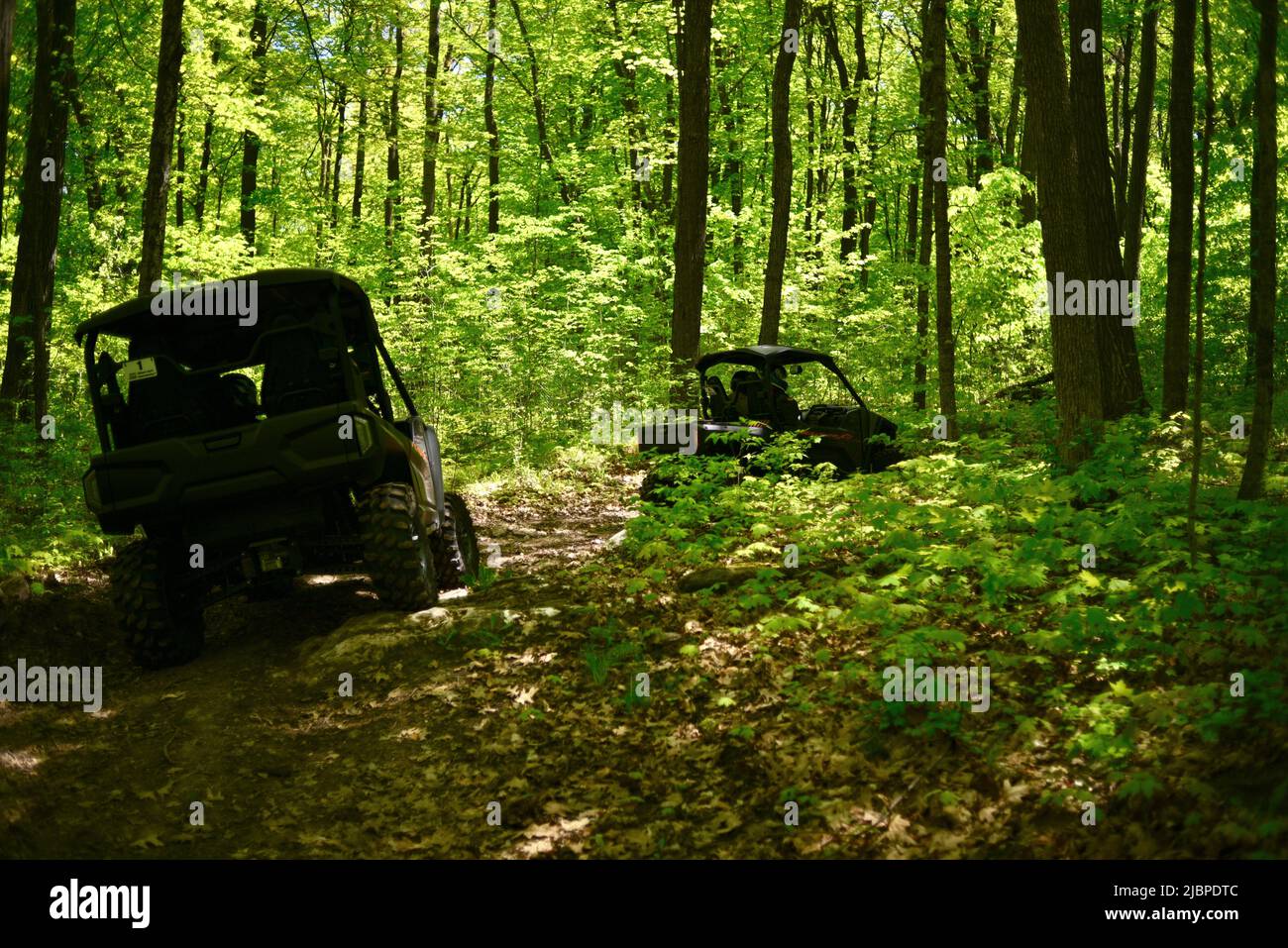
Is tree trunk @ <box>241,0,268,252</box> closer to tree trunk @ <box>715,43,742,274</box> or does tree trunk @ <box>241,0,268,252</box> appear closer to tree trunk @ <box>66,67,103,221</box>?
tree trunk @ <box>66,67,103,221</box>

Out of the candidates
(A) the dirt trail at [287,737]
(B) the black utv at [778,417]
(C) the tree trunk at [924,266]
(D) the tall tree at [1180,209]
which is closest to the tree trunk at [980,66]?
(C) the tree trunk at [924,266]

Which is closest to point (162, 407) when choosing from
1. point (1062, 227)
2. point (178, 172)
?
point (1062, 227)

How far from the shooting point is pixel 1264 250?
666 centimetres

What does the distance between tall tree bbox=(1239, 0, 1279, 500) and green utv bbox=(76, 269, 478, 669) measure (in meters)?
6.25

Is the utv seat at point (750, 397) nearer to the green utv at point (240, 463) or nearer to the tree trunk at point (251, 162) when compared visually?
the green utv at point (240, 463)

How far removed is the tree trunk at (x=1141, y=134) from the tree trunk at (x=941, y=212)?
13.0 ft

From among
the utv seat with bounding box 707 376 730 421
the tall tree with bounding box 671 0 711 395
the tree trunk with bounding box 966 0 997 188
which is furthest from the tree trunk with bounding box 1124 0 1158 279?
the utv seat with bounding box 707 376 730 421

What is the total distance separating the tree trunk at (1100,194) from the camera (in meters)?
9.58

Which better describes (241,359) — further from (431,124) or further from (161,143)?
(431,124)

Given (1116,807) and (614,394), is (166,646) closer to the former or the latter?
(1116,807)

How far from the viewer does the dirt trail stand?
4832 mm

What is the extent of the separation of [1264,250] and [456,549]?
685cm
